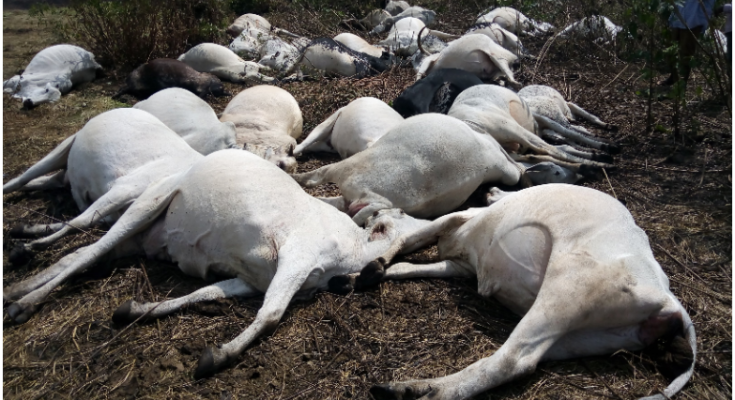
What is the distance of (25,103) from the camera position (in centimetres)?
717

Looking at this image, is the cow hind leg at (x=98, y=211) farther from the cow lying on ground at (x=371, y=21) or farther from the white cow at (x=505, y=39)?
the cow lying on ground at (x=371, y=21)

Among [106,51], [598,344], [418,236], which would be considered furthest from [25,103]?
[598,344]

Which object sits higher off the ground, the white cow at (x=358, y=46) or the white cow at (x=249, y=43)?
the white cow at (x=358, y=46)

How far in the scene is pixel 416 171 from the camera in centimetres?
423

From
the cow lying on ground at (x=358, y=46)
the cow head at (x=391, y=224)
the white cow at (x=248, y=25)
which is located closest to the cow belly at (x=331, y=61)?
the cow lying on ground at (x=358, y=46)

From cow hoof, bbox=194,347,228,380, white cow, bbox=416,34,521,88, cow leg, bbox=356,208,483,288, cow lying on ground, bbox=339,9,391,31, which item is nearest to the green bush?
cow lying on ground, bbox=339,9,391,31

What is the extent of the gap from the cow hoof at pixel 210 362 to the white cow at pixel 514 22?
323 inches

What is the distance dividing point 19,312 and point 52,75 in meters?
5.40

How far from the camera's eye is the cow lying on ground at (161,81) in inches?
295

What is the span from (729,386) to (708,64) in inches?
157

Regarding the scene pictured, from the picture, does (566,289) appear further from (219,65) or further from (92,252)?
(219,65)

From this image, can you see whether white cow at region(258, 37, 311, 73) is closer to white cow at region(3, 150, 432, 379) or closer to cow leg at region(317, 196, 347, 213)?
cow leg at region(317, 196, 347, 213)

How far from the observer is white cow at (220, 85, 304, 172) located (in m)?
5.45

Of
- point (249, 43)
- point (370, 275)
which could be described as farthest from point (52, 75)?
point (370, 275)
